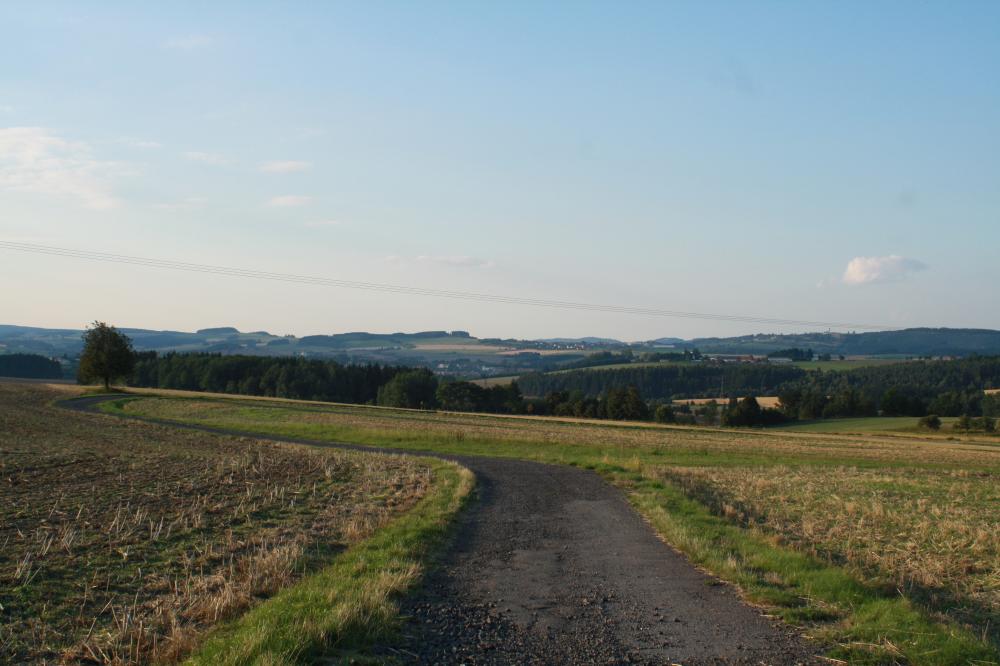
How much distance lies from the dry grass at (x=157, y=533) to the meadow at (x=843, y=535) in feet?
20.6

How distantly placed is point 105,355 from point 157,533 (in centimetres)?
7427

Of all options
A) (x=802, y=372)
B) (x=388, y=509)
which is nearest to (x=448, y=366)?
(x=802, y=372)

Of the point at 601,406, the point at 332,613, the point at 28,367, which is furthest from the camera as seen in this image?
the point at 28,367

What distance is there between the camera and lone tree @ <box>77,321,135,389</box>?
261 feet

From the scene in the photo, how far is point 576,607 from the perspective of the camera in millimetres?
9117

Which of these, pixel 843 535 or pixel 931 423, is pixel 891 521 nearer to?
pixel 843 535

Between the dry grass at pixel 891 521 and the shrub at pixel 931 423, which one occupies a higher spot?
the dry grass at pixel 891 521

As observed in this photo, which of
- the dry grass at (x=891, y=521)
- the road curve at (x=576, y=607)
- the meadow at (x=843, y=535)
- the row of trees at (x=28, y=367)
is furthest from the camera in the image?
the row of trees at (x=28, y=367)

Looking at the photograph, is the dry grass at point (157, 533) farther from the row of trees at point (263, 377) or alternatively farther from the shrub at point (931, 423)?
the row of trees at point (263, 377)

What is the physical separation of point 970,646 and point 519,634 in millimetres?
4355

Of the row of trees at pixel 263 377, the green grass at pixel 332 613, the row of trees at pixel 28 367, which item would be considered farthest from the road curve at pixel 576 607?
the row of trees at pixel 28 367

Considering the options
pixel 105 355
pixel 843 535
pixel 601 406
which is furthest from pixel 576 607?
pixel 601 406

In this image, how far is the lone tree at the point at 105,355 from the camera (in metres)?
79.6

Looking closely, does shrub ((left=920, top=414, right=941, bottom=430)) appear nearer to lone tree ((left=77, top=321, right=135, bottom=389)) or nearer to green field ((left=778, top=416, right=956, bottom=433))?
green field ((left=778, top=416, right=956, bottom=433))
